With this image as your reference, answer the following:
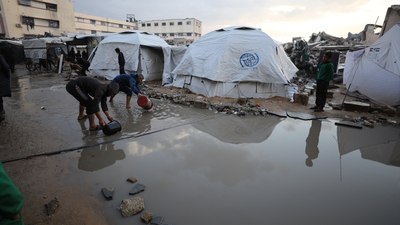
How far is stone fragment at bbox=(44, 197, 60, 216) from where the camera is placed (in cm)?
261

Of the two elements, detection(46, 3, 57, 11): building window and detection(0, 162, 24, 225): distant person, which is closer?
detection(0, 162, 24, 225): distant person

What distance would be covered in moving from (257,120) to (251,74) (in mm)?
2729

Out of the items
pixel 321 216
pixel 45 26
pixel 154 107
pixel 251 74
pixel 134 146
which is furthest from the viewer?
pixel 45 26

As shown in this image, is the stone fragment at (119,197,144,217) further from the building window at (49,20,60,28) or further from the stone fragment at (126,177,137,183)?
the building window at (49,20,60,28)

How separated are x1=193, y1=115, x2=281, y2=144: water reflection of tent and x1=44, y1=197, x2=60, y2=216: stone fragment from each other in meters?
3.07

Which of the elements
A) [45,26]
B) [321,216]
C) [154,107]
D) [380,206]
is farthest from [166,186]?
[45,26]

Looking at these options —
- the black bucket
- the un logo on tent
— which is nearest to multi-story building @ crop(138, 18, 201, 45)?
the un logo on tent

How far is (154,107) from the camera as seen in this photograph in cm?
728

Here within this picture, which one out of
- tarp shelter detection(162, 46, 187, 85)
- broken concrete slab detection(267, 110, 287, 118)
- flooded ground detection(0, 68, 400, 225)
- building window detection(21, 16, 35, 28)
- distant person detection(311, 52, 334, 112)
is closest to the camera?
flooded ground detection(0, 68, 400, 225)

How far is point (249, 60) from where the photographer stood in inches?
340

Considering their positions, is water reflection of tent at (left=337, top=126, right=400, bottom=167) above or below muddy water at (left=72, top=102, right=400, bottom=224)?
above

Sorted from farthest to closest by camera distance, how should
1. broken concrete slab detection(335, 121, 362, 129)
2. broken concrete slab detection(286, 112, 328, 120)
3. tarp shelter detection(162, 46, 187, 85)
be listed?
tarp shelter detection(162, 46, 187, 85)
broken concrete slab detection(286, 112, 328, 120)
broken concrete slab detection(335, 121, 362, 129)

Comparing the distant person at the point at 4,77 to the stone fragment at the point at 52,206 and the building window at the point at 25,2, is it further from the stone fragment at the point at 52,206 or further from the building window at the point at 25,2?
the building window at the point at 25,2

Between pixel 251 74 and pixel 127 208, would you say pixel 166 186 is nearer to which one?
pixel 127 208
